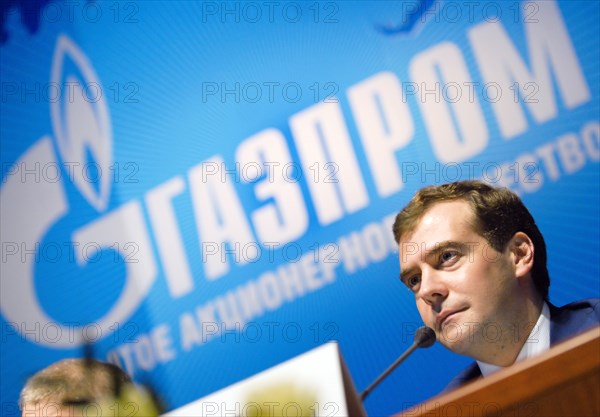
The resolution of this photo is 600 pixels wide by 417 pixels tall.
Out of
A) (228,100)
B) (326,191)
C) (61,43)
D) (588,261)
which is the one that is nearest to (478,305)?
(588,261)

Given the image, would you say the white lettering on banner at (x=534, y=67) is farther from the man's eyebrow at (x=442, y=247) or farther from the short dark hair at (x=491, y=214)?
the man's eyebrow at (x=442, y=247)

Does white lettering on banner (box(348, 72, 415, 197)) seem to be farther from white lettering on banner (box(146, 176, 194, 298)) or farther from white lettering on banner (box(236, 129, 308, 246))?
white lettering on banner (box(146, 176, 194, 298))

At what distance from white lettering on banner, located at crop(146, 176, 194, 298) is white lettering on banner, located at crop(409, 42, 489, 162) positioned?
0.87 meters

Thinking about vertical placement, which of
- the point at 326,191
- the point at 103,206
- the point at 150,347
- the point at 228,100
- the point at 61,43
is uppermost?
the point at 61,43

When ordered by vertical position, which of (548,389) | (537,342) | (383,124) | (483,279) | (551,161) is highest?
(383,124)

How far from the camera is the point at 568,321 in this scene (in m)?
2.02

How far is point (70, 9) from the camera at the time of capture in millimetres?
2561

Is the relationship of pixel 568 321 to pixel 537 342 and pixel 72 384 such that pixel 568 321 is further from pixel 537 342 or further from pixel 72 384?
pixel 72 384

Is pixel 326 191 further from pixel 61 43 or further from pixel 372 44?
pixel 61 43

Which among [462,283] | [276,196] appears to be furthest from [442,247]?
[276,196]

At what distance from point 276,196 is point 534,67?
924 mm

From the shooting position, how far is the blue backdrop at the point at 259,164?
2.19 metres

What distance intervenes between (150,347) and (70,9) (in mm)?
1264

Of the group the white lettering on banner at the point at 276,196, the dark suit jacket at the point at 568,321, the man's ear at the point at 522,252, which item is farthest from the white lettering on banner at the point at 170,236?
the man's ear at the point at 522,252
